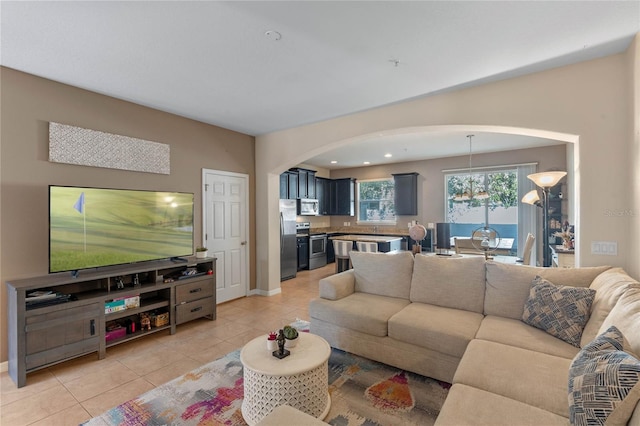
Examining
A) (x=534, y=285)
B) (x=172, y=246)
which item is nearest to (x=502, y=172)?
(x=534, y=285)

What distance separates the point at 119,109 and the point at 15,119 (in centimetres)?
94

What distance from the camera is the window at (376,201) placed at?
25.7ft

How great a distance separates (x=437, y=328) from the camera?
237 centimetres

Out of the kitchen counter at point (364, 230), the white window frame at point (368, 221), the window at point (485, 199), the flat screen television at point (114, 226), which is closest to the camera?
the flat screen television at point (114, 226)

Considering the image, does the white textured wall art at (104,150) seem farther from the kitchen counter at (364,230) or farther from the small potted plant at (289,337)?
the kitchen counter at (364,230)

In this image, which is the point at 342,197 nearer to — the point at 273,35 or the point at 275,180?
the point at 275,180

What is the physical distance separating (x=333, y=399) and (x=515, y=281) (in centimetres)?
188

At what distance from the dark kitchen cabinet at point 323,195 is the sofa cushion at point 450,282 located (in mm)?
5072

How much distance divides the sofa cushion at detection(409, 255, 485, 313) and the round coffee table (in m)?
1.37

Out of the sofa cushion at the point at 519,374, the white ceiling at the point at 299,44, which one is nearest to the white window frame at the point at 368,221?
the white ceiling at the point at 299,44

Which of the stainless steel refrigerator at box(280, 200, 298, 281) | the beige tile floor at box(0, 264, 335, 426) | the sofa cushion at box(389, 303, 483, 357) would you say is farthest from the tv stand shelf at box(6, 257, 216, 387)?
the sofa cushion at box(389, 303, 483, 357)

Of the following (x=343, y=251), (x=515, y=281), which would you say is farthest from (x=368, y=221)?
(x=515, y=281)

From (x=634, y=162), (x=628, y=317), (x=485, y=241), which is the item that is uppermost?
(x=634, y=162)

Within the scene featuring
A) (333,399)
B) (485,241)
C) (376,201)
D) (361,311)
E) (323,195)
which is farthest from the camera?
(323,195)
